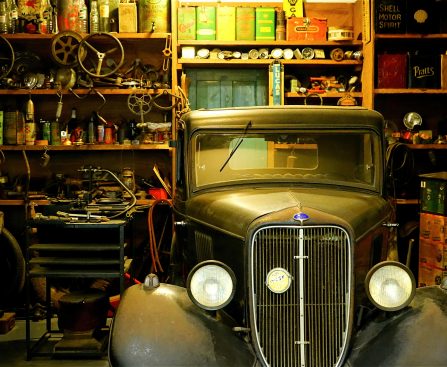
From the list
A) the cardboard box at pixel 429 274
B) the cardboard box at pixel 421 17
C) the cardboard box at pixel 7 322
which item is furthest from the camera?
the cardboard box at pixel 421 17

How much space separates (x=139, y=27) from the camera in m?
5.97

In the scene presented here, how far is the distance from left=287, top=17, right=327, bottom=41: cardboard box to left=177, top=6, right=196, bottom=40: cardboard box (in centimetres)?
91

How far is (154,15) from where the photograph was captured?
5.86 m

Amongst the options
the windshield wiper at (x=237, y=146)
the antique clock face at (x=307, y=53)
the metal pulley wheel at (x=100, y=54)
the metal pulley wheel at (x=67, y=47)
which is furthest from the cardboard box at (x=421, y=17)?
the metal pulley wheel at (x=67, y=47)

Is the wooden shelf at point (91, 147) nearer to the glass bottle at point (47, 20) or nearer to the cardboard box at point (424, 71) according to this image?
the glass bottle at point (47, 20)

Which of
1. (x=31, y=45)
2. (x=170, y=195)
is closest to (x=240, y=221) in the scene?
(x=170, y=195)

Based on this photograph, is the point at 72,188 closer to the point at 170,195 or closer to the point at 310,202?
the point at 170,195

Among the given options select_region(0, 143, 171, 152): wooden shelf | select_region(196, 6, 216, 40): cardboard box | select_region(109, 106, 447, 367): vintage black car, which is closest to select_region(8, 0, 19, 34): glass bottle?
select_region(0, 143, 171, 152): wooden shelf

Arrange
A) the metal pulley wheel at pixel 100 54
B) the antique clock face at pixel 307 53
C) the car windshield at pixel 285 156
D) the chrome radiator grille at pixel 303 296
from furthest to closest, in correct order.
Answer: the antique clock face at pixel 307 53
the metal pulley wheel at pixel 100 54
the car windshield at pixel 285 156
the chrome radiator grille at pixel 303 296

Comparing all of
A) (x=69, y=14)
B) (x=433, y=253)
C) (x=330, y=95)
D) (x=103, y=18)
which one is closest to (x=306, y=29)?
(x=330, y=95)

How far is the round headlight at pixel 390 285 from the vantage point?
8.97 ft

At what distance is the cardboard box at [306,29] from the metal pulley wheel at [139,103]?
4.82 ft

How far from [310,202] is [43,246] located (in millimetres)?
2316

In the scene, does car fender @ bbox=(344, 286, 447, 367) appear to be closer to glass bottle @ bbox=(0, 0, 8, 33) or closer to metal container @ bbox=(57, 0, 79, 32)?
metal container @ bbox=(57, 0, 79, 32)
